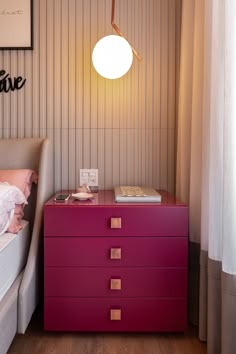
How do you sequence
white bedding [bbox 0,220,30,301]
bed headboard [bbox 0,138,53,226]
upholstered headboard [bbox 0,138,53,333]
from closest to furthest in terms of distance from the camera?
1. white bedding [bbox 0,220,30,301]
2. upholstered headboard [bbox 0,138,53,333]
3. bed headboard [bbox 0,138,53,226]

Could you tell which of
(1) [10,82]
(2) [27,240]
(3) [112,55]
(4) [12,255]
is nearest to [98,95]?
(3) [112,55]

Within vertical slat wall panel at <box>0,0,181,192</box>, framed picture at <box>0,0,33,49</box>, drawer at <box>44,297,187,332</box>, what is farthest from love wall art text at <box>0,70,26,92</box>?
drawer at <box>44,297,187,332</box>

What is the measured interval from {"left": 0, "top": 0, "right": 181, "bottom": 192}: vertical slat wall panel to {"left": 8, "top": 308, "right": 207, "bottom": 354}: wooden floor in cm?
86

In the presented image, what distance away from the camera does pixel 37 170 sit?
6.27 feet

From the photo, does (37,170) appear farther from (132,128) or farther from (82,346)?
(82,346)

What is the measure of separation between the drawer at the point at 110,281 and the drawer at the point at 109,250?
0.04m

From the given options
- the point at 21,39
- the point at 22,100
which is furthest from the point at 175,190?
the point at 21,39

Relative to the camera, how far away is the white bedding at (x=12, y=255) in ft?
4.40

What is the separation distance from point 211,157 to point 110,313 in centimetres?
90

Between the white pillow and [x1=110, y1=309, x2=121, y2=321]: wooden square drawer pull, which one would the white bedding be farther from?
[x1=110, y1=309, x2=121, y2=321]: wooden square drawer pull

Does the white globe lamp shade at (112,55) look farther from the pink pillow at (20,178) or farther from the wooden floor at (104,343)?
the wooden floor at (104,343)

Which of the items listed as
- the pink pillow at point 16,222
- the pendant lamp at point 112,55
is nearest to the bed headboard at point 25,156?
the pink pillow at point 16,222

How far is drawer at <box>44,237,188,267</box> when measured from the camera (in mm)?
1566

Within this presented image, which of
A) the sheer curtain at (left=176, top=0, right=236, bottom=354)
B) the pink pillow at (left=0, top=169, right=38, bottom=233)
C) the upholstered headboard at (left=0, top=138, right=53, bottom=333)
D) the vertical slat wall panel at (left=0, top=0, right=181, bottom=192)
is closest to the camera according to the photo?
the sheer curtain at (left=176, top=0, right=236, bottom=354)
